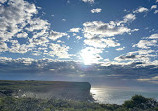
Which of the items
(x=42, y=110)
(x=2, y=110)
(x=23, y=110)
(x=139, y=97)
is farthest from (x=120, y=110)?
(x=2, y=110)

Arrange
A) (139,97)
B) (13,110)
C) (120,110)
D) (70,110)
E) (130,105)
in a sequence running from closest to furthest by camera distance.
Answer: (13,110), (70,110), (120,110), (130,105), (139,97)

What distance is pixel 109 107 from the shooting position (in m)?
44.9

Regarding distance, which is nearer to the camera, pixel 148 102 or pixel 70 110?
pixel 70 110

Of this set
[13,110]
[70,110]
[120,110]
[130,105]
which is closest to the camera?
[13,110]

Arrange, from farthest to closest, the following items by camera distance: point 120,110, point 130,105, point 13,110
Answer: point 130,105 < point 120,110 < point 13,110

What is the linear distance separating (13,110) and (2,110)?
2.72 metres

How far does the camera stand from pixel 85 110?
1432 inches

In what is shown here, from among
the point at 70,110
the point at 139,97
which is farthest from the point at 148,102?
the point at 70,110

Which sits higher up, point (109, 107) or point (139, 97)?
point (139, 97)

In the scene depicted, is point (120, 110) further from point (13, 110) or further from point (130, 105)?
point (13, 110)

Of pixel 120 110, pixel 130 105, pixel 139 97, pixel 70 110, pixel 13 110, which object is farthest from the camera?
pixel 139 97

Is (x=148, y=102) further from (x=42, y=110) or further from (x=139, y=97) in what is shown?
(x=42, y=110)

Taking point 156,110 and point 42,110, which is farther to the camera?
point 156,110

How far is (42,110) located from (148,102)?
3325 centimetres
